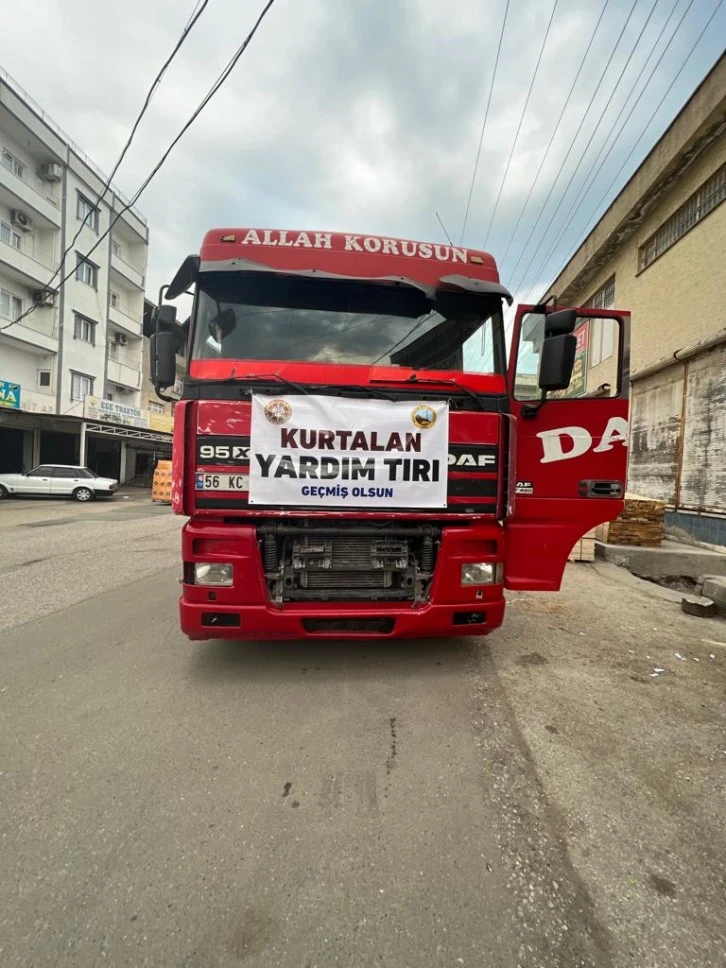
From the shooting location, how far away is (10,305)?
904 inches

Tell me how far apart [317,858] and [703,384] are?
9.79 metres

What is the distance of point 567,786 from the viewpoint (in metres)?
2.30

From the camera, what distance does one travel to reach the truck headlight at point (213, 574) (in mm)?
3133

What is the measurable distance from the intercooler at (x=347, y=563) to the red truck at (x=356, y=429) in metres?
0.01

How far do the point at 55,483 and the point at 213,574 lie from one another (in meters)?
21.5

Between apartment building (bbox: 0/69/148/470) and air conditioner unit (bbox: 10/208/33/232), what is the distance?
5cm

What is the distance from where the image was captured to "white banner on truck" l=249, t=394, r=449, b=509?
314 centimetres

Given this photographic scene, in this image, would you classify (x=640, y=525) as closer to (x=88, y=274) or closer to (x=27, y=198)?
(x=27, y=198)

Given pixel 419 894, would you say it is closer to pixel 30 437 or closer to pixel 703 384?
pixel 703 384

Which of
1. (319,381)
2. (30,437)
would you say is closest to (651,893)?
(319,381)

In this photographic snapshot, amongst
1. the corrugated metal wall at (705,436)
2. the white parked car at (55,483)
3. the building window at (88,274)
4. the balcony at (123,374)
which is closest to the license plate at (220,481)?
the corrugated metal wall at (705,436)

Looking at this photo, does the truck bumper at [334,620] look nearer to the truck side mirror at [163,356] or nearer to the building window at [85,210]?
the truck side mirror at [163,356]

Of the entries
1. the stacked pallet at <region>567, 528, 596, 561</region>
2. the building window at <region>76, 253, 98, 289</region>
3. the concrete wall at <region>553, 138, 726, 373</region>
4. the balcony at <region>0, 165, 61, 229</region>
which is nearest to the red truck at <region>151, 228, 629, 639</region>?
the stacked pallet at <region>567, 528, 596, 561</region>

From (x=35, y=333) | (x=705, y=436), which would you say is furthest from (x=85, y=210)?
(x=705, y=436)
